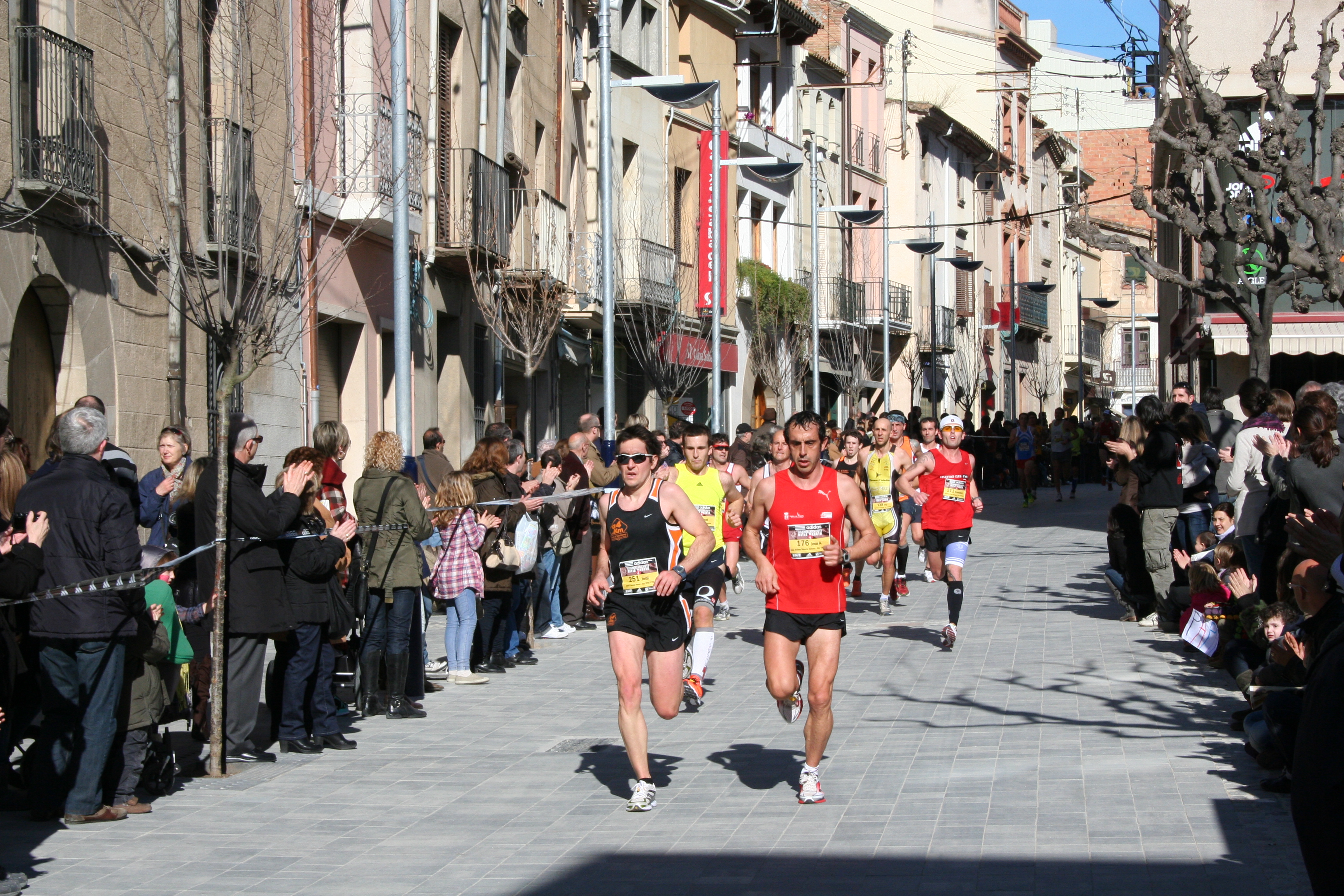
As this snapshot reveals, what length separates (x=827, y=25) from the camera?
48531mm

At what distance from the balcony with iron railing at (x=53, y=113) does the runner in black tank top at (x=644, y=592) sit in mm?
6500

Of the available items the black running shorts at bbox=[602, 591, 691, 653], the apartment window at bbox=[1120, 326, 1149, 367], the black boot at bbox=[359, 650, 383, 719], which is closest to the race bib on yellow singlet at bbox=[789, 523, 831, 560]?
the black running shorts at bbox=[602, 591, 691, 653]

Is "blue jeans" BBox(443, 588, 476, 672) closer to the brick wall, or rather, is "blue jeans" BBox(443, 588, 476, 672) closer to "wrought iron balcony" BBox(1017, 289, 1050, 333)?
"wrought iron balcony" BBox(1017, 289, 1050, 333)

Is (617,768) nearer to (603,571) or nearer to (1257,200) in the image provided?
(603,571)

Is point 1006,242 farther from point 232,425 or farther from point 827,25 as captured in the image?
point 232,425

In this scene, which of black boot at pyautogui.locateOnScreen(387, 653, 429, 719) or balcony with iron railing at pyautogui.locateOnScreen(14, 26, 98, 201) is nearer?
black boot at pyautogui.locateOnScreen(387, 653, 429, 719)

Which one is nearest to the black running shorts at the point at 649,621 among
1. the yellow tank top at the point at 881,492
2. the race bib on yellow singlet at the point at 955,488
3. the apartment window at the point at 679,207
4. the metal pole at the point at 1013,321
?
the race bib on yellow singlet at the point at 955,488

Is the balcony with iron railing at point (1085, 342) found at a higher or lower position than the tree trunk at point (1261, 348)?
higher

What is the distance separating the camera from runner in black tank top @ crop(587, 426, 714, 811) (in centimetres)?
816

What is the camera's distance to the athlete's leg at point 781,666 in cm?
838

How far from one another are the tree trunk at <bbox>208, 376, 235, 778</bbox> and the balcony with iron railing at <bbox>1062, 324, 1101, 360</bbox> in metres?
68.2

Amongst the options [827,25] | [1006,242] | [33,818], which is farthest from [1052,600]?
[1006,242]

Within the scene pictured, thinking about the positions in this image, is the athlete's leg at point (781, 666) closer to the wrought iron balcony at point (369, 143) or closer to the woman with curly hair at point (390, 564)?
the woman with curly hair at point (390, 564)

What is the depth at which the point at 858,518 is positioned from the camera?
28.4 ft
